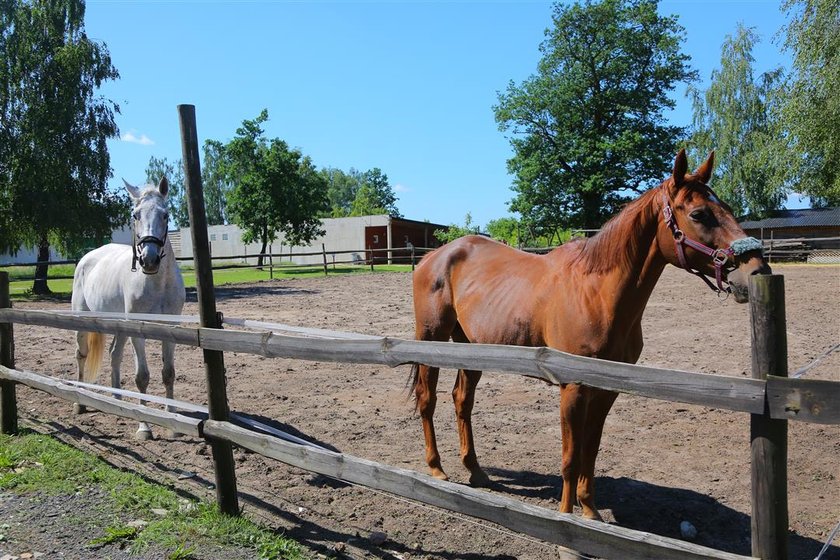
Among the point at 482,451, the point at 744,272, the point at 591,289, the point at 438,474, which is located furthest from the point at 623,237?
the point at 482,451

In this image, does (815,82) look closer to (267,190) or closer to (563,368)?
(563,368)

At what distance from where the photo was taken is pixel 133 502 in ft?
12.9

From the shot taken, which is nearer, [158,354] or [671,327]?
[158,354]

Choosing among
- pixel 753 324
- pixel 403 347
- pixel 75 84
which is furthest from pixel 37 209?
pixel 753 324

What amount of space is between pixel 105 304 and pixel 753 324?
6.29 meters

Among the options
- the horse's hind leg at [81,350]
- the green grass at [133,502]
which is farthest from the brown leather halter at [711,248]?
the horse's hind leg at [81,350]

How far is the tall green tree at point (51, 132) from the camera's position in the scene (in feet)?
67.1

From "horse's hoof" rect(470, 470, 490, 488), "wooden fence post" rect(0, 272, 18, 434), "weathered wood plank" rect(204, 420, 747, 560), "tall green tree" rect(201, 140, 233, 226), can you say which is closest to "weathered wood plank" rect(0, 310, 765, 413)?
"weathered wood plank" rect(204, 420, 747, 560)

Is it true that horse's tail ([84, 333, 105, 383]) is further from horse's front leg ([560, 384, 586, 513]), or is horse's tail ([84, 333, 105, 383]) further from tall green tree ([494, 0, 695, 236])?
tall green tree ([494, 0, 695, 236])

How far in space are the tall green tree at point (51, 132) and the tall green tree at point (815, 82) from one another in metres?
25.0

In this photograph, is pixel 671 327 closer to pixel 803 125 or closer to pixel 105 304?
pixel 105 304

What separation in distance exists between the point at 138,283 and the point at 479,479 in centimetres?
377

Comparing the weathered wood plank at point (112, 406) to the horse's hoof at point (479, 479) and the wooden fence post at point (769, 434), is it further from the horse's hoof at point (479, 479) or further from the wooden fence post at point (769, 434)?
the wooden fence post at point (769, 434)

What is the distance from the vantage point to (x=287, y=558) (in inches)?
126
